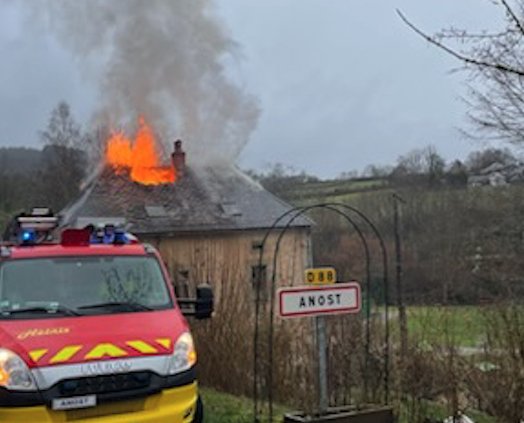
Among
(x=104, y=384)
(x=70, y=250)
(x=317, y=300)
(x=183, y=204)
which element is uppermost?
(x=183, y=204)

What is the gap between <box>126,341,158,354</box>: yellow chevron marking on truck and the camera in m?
6.06

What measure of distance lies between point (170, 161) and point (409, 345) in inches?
1126

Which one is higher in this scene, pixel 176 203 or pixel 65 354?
pixel 176 203

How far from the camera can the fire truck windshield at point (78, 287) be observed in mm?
6512

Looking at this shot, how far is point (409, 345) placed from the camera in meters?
8.27

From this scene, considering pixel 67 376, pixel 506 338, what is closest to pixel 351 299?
pixel 506 338

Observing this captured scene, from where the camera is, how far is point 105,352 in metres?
5.91

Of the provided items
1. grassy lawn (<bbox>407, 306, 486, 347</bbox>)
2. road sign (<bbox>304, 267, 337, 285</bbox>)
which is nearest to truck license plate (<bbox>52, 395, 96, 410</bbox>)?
road sign (<bbox>304, 267, 337, 285</bbox>)

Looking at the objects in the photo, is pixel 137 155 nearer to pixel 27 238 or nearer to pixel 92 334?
pixel 27 238

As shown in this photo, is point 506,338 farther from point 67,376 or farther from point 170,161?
point 170,161

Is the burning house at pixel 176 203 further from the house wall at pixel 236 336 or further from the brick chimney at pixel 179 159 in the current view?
the house wall at pixel 236 336

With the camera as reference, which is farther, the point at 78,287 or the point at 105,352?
the point at 78,287

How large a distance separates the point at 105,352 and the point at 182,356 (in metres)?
0.76

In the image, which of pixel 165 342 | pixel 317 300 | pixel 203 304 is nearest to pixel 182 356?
pixel 165 342
